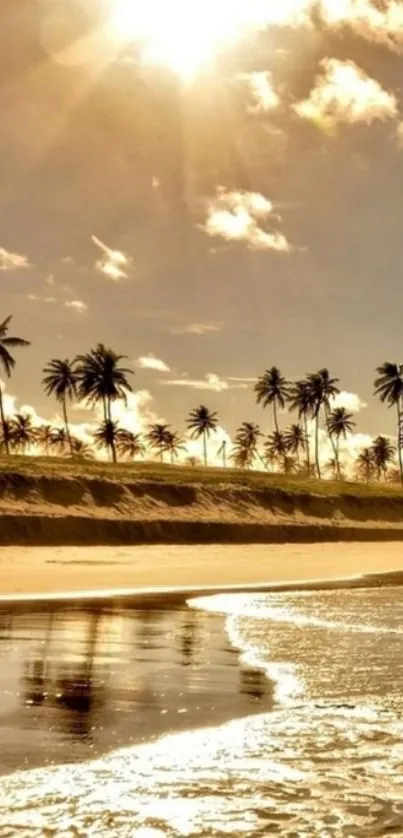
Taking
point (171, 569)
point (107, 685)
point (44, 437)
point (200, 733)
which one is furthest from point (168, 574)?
point (44, 437)

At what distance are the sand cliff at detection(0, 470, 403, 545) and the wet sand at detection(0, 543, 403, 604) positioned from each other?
499 cm

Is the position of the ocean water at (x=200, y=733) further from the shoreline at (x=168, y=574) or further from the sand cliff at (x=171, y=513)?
the sand cliff at (x=171, y=513)

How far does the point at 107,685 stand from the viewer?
30.0 ft

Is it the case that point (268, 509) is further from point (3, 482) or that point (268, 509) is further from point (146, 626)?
point (146, 626)

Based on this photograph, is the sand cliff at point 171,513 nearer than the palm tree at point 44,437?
Yes

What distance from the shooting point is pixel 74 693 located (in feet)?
28.4

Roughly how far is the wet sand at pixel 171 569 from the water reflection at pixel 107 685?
6784mm

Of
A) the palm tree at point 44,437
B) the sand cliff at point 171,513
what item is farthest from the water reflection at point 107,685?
the palm tree at point 44,437

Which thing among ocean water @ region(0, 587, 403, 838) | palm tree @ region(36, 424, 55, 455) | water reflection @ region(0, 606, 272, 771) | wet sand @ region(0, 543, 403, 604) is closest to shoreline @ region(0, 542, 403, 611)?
wet sand @ region(0, 543, 403, 604)

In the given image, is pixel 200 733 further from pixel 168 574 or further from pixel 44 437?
pixel 44 437

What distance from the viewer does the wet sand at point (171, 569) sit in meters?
24.1

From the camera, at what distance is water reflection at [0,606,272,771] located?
692cm

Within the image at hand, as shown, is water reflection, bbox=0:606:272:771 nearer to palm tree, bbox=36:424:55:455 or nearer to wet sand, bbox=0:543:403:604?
wet sand, bbox=0:543:403:604

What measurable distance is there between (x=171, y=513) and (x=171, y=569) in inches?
1047
